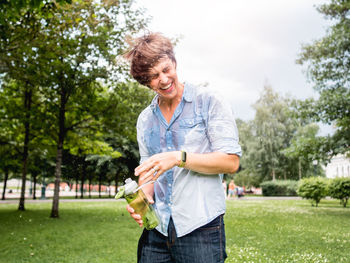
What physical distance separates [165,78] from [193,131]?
34 cm

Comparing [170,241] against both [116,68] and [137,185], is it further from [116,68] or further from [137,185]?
[116,68]

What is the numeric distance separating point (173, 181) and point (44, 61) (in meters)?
11.2

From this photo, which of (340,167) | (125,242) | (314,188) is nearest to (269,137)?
(314,188)

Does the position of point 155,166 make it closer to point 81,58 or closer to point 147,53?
point 147,53

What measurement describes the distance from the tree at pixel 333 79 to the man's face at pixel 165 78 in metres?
14.9

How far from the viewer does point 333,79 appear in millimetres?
17328

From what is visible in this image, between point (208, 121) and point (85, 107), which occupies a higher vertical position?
point (85, 107)

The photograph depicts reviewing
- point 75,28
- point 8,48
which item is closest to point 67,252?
point 8,48

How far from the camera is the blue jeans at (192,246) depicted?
6.27 feet

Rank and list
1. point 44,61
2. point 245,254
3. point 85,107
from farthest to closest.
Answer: point 85,107, point 44,61, point 245,254

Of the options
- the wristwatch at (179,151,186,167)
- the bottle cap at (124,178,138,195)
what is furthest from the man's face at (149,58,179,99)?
the bottle cap at (124,178,138,195)

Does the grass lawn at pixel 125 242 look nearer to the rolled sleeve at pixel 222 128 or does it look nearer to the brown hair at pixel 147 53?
the rolled sleeve at pixel 222 128

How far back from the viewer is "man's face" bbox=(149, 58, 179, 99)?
6.53 ft

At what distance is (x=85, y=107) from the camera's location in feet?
48.4
